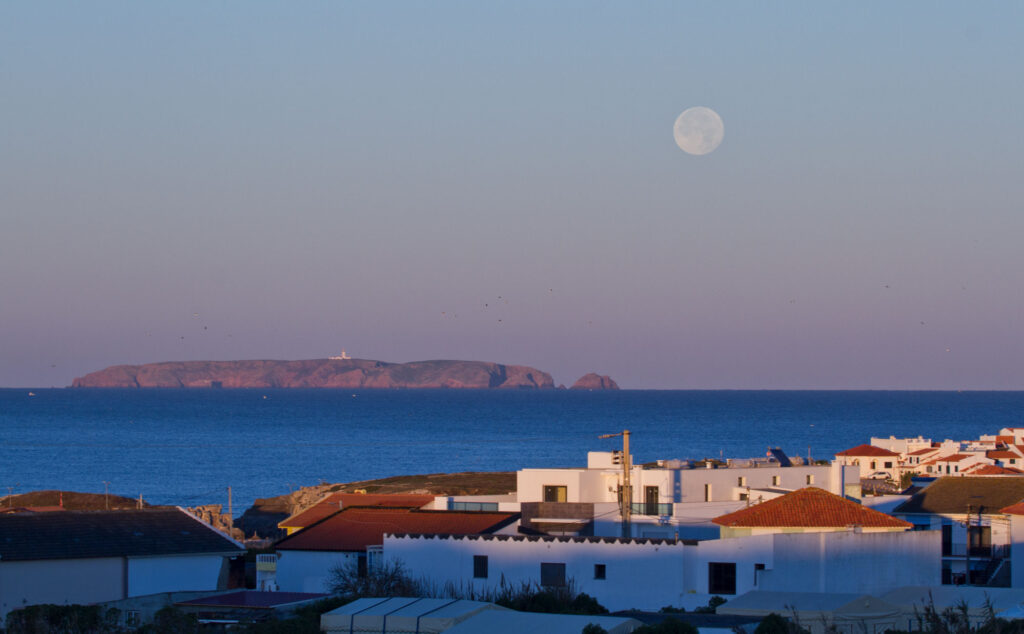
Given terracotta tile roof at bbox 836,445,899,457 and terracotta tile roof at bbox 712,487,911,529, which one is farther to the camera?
terracotta tile roof at bbox 836,445,899,457

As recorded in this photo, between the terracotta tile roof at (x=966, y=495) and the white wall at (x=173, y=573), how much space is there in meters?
22.0

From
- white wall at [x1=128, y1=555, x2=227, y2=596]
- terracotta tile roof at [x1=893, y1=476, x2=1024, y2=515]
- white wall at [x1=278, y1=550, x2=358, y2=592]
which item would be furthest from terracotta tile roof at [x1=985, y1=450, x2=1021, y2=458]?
white wall at [x1=128, y1=555, x2=227, y2=596]

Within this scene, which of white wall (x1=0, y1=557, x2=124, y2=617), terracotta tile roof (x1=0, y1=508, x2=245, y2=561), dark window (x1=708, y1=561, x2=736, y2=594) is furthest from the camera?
dark window (x1=708, y1=561, x2=736, y2=594)

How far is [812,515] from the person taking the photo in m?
35.2

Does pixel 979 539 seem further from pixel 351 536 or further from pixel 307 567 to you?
pixel 307 567

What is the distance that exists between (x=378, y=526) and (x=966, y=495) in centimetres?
1890

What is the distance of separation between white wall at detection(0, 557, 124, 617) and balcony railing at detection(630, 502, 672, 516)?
57.3ft

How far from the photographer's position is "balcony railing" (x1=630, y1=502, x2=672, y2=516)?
141 feet

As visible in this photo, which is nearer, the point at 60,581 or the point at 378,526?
the point at 60,581

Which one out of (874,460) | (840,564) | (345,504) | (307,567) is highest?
(840,564)

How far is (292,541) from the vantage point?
1544 inches

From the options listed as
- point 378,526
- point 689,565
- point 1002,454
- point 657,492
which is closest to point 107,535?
point 378,526

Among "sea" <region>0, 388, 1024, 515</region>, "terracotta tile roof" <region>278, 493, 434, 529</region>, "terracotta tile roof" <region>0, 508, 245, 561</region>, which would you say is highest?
"terracotta tile roof" <region>0, 508, 245, 561</region>

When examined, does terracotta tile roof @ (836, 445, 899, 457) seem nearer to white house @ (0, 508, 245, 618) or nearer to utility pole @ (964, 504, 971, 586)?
utility pole @ (964, 504, 971, 586)
